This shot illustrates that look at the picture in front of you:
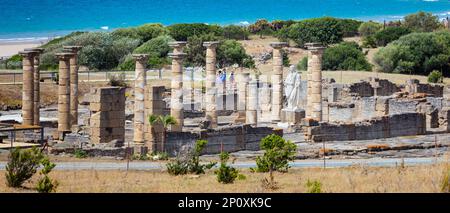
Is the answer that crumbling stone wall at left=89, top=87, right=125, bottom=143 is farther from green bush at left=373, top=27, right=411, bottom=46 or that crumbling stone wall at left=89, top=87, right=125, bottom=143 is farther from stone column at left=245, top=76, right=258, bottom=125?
green bush at left=373, top=27, right=411, bottom=46

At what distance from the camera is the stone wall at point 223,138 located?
107 feet

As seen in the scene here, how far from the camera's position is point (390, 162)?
29.9 m

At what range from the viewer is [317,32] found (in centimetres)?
8719

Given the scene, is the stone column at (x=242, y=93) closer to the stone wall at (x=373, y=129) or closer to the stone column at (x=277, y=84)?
the stone column at (x=277, y=84)

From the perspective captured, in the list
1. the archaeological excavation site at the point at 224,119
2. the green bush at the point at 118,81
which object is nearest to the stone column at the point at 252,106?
the archaeological excavation site at the point at 224,119

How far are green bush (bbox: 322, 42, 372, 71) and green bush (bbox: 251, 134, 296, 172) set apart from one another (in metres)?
42.2

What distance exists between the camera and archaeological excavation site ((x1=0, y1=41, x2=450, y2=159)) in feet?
108


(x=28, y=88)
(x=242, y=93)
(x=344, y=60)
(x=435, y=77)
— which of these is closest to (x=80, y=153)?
(x=28, y=88)

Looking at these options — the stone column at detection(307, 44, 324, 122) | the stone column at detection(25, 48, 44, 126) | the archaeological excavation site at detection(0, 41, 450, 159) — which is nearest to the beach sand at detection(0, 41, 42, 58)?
the archaeological excavation site at detection(0, 41, 450, 159)

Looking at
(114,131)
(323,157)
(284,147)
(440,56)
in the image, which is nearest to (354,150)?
(323,157)

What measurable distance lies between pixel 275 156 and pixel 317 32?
200 ft

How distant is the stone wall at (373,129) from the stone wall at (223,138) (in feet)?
7.31

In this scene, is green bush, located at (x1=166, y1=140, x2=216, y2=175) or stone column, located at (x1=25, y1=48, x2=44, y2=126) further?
stone column, located at (x1=25, y1=48, x2=44, y2=126)
